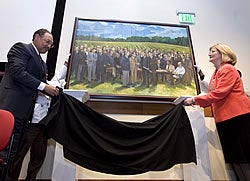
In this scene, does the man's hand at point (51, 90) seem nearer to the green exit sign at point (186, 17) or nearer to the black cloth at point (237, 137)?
the black cloth at point (237, 137)

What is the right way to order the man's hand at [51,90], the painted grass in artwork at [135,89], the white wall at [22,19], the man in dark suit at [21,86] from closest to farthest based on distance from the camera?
the man in dark suit at [21,86]
the man's hand at [51,90]
the painted grass in artwork at [135,89]
the white wall at [22,19]

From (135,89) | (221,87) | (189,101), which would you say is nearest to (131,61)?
(135,89)

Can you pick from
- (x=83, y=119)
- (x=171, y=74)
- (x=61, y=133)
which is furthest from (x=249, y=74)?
(x=61, y=133)

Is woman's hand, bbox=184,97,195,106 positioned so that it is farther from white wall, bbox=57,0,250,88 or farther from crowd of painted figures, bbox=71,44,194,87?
white wall, bbox=57,0,250,88

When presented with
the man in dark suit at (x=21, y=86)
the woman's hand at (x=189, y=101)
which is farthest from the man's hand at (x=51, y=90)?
the woman's hand at (x=189, y=101)

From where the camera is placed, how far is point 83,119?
1909 mm

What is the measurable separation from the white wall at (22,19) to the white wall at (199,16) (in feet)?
0.88

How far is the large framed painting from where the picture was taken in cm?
261

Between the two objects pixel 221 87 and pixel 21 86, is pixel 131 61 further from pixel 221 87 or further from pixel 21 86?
pixel 21 86

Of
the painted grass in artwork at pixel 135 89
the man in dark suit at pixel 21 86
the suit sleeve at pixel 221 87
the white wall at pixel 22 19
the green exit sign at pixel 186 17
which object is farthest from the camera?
the green exit sign at pixel 186 17

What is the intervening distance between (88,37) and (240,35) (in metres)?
2.12

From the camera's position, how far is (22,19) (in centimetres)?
305

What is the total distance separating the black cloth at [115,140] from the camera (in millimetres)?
1816

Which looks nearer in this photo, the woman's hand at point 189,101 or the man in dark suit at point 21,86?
the man in dark suit at point 21,86
